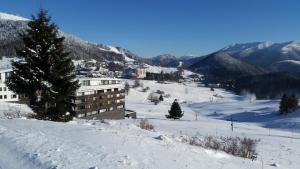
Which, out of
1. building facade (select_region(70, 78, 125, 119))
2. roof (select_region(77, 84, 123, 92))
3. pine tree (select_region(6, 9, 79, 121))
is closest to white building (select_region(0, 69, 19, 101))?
roof (select_region(77, 84, 123, 92))

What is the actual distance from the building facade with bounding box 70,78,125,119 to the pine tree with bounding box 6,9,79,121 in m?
51.7

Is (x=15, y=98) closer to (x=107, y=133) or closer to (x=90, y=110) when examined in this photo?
(x=90, y=110)

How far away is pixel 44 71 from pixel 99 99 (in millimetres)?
64067

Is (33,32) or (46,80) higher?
(33,32)

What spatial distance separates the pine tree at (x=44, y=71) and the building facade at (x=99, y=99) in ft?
170

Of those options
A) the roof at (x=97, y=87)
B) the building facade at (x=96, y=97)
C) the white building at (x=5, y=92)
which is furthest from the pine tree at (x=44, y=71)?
the white building at (x=5, y=92)

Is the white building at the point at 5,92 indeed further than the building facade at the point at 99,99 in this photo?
Yes

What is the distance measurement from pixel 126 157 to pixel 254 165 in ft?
19.8

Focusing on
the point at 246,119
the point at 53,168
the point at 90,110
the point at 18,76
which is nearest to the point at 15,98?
the point at 90,110

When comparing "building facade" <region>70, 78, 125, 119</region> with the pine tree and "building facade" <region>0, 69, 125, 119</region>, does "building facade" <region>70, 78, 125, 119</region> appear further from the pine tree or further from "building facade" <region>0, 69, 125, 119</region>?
the pine tree

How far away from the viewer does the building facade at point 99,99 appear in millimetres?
84500

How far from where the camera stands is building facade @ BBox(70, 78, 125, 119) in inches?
3327

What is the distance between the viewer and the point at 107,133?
14.3 metres

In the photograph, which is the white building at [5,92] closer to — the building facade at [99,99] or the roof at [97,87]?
the roof at [97,87]
